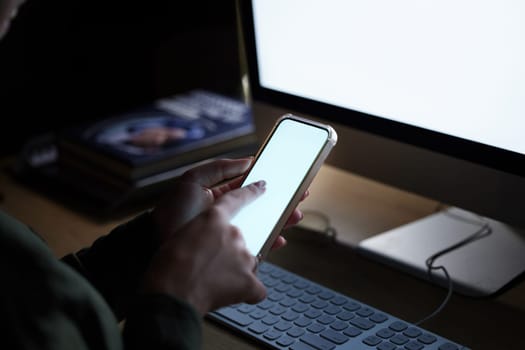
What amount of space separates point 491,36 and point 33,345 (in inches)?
18.6

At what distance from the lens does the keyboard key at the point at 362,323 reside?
0.68 meters

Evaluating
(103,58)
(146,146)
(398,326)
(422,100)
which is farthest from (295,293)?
(103,58)

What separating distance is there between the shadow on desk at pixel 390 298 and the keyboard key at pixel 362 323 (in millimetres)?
49

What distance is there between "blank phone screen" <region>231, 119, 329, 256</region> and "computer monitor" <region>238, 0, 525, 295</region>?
13 centimetres

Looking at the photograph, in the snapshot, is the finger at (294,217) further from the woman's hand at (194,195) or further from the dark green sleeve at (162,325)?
the dark green sleeve at (162,325)

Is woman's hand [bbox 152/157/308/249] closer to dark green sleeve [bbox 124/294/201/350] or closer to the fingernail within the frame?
the fingernail

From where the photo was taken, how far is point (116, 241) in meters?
0.70

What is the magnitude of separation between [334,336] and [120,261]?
0.21 meters

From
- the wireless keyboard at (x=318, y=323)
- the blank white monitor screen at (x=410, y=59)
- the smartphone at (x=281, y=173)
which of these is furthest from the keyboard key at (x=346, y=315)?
the blank white monitor screen at (x=410, y=59)

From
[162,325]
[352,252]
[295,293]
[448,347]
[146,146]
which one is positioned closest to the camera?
[162,325]

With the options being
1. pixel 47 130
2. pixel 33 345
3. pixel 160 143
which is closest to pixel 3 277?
pixel 33 345

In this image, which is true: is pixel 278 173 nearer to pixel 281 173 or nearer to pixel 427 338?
pixel 281 173

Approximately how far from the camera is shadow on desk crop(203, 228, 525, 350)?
69 cm

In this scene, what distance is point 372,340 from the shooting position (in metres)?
0.66
